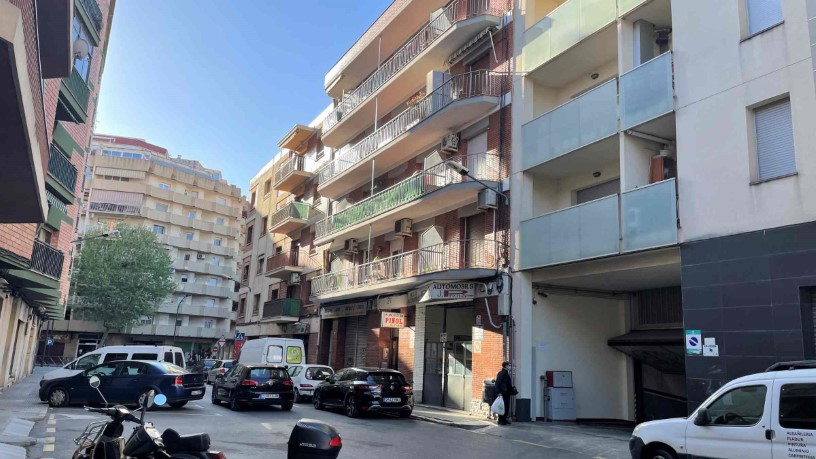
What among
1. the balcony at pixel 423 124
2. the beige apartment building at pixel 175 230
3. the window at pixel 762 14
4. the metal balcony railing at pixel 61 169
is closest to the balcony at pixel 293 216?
the balcony at pixel 423 124

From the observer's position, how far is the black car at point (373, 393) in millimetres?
16266

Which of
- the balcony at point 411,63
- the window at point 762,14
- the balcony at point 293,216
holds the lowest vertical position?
the window at point 762,14

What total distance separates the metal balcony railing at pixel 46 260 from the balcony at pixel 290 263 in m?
13.4

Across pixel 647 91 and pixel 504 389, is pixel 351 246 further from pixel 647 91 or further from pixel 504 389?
pixel 647 91

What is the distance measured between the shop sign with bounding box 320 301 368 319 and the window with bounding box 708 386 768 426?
61.9 ft

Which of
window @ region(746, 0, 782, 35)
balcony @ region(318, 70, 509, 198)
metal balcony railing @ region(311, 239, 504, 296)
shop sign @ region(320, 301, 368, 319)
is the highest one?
balcony @ region(318, 70, 509, 198)

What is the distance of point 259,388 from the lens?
57.4ft

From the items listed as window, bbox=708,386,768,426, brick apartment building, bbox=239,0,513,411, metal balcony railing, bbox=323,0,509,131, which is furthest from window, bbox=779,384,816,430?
metal balcony railing, bbox=323,0,509,131

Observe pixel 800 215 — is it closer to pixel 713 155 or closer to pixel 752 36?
pixel 713 155

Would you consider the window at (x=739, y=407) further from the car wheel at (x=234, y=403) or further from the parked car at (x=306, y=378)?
the parked car at (x=306, y=378)

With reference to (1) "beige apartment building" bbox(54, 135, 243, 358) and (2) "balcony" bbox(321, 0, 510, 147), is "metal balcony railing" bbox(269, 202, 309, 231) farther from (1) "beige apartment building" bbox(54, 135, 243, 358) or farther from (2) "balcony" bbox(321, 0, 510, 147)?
(1) "beige apartment building" bbox(54, 135, 243, 358)

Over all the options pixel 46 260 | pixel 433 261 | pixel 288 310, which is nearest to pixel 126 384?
pixel 46 260

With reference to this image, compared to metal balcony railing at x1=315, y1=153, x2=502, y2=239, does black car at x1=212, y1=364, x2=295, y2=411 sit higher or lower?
lower

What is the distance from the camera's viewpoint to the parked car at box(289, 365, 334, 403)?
21219mm
